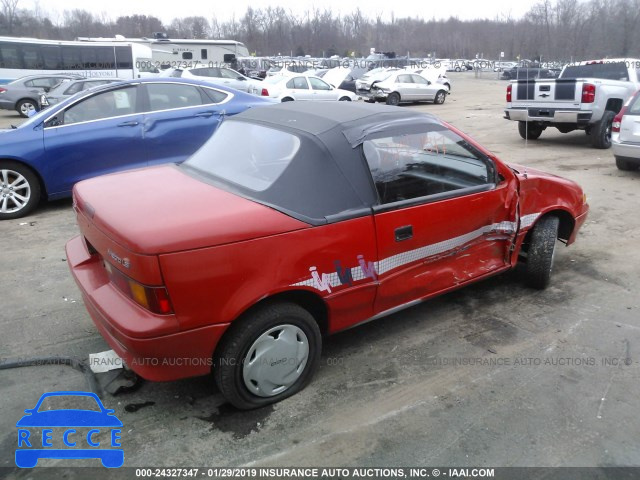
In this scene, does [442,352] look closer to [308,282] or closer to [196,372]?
[308,282]

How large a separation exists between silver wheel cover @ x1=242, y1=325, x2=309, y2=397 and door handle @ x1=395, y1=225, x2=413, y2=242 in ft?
2.78

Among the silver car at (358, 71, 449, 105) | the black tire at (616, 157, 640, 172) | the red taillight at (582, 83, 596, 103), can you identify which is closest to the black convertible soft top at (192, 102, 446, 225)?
the black tire at (616, 157, 640, 172)

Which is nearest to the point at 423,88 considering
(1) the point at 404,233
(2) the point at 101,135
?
(2) the point at 101,135

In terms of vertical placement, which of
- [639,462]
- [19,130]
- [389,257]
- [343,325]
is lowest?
Result: [639,462]

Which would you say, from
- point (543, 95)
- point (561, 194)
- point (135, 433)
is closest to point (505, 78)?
point (543, 95)

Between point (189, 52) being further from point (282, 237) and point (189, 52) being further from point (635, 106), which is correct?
point (282, 237)

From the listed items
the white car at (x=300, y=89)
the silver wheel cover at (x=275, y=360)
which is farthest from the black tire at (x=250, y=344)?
the white car at (x=300, y=89)

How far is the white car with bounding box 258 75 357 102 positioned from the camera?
59.9 feet

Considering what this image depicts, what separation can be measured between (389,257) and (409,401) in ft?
2.81

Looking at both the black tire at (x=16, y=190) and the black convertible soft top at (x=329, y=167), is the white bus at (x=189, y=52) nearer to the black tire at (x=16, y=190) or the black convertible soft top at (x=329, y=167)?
the black tire at (x=16, y=190)

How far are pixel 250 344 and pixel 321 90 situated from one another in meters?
17.3

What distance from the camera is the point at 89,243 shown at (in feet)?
10.6

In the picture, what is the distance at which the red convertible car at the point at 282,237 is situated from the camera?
256cm

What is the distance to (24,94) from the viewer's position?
17938 millimetres
